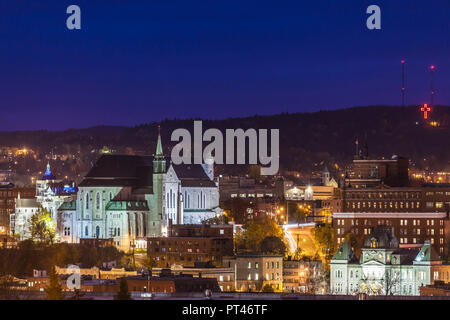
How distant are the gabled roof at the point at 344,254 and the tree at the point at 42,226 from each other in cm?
3181

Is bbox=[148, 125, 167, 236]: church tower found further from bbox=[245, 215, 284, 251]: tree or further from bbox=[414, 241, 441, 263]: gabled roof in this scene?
bbox=[414, 241, 441, 263]: gabled roof

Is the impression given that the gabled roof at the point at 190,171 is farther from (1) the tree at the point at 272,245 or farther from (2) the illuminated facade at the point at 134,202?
(1) the tree at the point at 272,245

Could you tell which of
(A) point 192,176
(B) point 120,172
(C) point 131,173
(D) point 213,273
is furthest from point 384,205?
(D) point 213,273

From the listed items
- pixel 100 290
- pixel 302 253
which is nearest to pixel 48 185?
pixel 302 253

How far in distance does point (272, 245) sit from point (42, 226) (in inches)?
1110

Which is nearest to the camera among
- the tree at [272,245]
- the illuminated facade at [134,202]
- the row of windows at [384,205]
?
the tree at [272,245]

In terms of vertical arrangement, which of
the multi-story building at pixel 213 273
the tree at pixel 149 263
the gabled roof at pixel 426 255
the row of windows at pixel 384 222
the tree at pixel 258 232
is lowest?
the multi-story building at pixel 213 273

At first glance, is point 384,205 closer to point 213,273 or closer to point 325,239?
point 325,239

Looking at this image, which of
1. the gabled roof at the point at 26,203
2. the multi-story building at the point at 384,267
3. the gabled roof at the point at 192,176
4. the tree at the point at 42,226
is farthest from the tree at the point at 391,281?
the gabled roof at the point at 26,203

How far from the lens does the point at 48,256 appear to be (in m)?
147

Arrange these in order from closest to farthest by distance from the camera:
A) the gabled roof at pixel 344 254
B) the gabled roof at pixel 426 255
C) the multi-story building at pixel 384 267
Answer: the multi-story building at pixel 384 267 < the gabled roof at pixel 426 255 < the gabled roof at pixel 344 254

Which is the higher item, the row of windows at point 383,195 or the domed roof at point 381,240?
the row of windows at point 383,195

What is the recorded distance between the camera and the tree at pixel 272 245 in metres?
152

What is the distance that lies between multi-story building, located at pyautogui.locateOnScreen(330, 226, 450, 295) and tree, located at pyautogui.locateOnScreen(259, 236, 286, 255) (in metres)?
7.52
